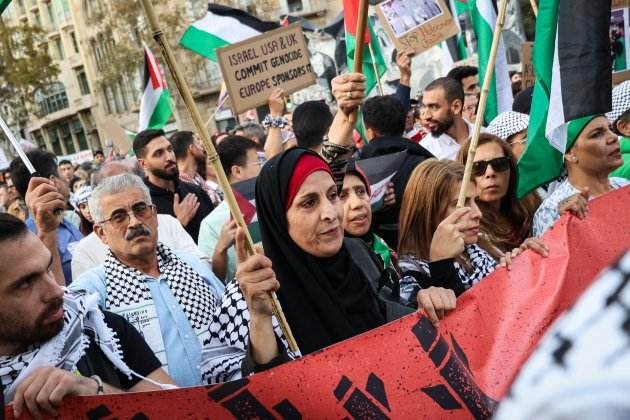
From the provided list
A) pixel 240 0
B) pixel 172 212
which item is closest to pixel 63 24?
pixel 240 0

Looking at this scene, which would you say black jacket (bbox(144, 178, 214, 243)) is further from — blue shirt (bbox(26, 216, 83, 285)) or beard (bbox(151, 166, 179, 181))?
blue shirt (bbox(26, 216, 83, 285))

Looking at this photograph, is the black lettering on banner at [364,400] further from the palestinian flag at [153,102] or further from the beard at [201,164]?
the palestinian flag at [153,102]

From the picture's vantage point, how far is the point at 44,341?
7.60 feet

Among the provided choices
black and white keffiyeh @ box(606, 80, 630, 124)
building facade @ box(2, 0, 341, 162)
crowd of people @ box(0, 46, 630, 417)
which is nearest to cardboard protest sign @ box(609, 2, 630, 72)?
black and white keffiyeh @ box(606, 80, 630, 124)

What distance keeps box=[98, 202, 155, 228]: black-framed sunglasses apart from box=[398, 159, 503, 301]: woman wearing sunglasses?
1.22 meters

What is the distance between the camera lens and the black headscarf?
263 centimetres

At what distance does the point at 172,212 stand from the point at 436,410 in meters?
3.98

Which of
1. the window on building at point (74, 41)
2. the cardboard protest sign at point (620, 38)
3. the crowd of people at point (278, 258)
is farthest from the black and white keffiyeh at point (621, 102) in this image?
the window on building at point (74, 41)

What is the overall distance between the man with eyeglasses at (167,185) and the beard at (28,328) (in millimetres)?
3395

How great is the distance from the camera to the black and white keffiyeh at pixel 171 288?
3375 mm

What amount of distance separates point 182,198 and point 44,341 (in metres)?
3.83

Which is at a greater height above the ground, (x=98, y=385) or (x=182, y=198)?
(x=98, y=385)

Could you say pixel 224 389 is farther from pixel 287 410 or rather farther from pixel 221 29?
pixel 221 29

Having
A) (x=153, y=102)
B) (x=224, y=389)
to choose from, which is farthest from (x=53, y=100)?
(x=224, y=389)
